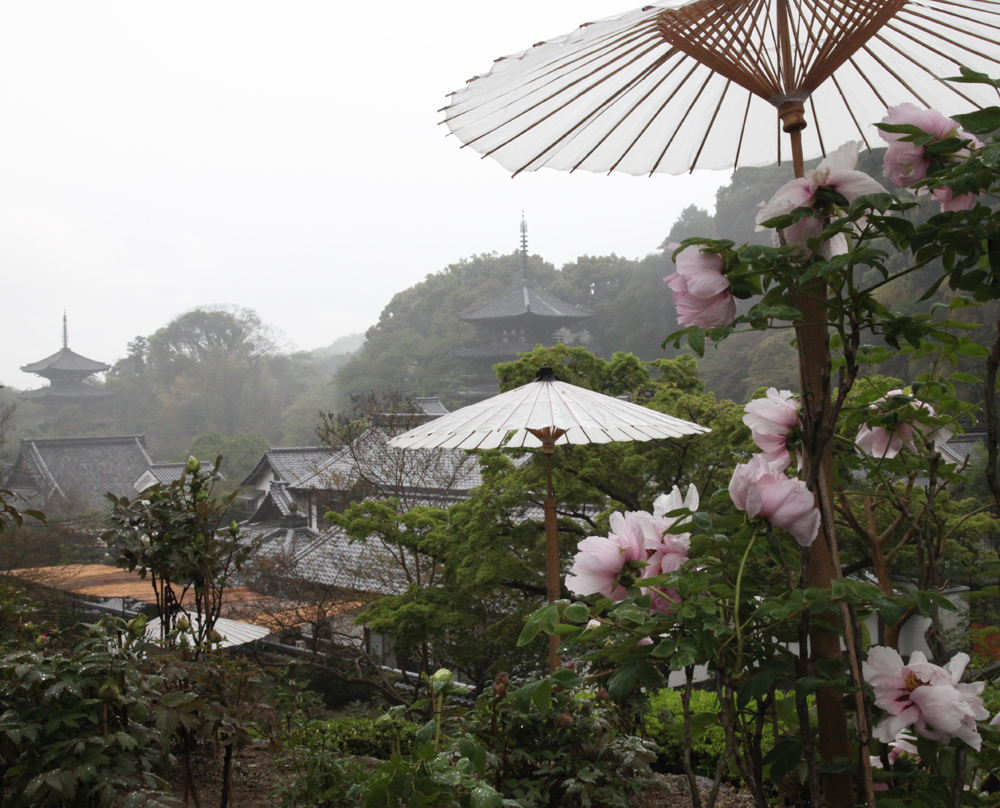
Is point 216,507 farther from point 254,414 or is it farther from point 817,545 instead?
point 254,414

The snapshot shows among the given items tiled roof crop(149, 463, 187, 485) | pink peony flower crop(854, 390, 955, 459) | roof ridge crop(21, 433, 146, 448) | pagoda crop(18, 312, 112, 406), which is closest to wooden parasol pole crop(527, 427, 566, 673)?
pink peony flower crop(854, 390, 955, 459)

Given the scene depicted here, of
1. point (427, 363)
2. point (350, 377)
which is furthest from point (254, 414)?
point (427, 363)

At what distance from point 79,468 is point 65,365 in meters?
A: 13.0

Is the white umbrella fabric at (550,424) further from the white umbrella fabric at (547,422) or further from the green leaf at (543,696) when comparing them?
the green leaf at (543,696)

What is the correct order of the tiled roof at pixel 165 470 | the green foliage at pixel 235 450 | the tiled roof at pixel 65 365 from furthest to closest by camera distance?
1. the tiled roof at pixel 65 365
2. the green foliage at pixel 235 450
3. the tiled roof at pixel 165 470

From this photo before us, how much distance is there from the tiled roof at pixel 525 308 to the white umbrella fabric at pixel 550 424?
2039cm

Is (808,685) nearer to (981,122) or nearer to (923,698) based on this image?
(923,698)

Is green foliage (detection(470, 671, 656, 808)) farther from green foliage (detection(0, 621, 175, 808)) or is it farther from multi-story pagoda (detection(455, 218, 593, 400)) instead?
multi-story pagoda (detection(455, 218, 593, 400))

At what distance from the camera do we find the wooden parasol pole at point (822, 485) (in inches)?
25.7

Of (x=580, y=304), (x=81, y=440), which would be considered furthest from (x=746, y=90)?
(x=580, y=304)

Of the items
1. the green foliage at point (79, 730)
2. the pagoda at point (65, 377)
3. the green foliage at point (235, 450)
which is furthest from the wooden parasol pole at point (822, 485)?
the pagoda at point (65, 377)

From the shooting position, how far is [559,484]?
5.14m

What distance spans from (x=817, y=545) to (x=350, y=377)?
2713 cm

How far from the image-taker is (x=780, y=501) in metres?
0.61
